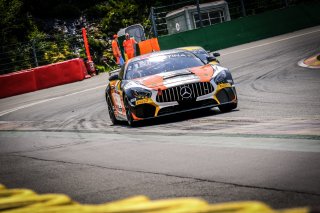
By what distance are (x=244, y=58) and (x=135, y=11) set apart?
958 inches

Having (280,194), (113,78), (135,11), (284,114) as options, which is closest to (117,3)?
(135,11)

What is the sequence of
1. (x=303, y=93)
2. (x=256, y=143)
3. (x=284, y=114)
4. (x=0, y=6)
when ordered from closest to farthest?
(x=256, y=143)
(x=284, y=114)
(x=303, y=93)
(x=0, y=6)

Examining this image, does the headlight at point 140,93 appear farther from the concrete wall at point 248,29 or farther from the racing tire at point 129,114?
the concrete wall at point 248,29

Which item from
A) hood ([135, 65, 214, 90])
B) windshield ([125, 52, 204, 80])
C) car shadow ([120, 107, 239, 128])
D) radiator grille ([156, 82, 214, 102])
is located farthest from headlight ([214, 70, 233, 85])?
windshield ([125, 52, 204, 80])

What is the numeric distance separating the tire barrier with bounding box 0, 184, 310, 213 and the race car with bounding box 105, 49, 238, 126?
595cm

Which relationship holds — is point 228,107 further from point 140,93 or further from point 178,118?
point 140,93

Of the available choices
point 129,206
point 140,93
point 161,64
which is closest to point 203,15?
point 161,64

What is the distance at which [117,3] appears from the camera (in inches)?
1772

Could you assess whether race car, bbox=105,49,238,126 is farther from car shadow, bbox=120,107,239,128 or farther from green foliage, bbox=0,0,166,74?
green foliage, bbox=0,0,166,74

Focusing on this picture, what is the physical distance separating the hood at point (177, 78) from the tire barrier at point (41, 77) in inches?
662

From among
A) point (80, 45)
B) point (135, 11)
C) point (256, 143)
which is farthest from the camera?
point (135, 11)

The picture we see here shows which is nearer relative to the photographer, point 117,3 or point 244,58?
point 244,58

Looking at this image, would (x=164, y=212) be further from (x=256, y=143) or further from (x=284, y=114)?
(x=284, y=114)

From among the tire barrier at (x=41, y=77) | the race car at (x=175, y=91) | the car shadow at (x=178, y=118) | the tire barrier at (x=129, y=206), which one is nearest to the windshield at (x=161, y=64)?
the race car at (x=175, y=91)
